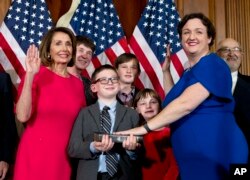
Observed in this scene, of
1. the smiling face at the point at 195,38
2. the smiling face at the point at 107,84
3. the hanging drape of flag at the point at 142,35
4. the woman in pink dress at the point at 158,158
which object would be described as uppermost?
the hanging drape of flag at the point at 142,35

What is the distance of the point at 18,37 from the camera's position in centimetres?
382

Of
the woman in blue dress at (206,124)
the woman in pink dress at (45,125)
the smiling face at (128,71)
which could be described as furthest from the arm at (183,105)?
the smiling face at (128,71)

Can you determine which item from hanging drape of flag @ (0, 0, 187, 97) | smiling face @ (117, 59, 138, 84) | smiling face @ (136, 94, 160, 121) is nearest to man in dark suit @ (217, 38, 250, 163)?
smiling face @ (136, 94, 160, 121)

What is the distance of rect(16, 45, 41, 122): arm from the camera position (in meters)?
2.38

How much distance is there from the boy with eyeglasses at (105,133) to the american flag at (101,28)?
1.46m

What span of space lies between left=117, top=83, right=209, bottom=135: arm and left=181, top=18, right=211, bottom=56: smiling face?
239 millimetres

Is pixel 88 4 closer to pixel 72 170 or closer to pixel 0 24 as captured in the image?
pixel 0 24

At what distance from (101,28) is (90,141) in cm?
187

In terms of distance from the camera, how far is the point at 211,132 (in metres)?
2.07

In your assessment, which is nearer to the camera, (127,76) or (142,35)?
(127,76)

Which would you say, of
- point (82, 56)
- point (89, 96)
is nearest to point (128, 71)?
point (82, 56)

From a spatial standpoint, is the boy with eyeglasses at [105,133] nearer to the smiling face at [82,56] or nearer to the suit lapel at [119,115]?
the suit lapel at [119,115]

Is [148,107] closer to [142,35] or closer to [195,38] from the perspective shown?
[195,38]

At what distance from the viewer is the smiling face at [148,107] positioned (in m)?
2.87
